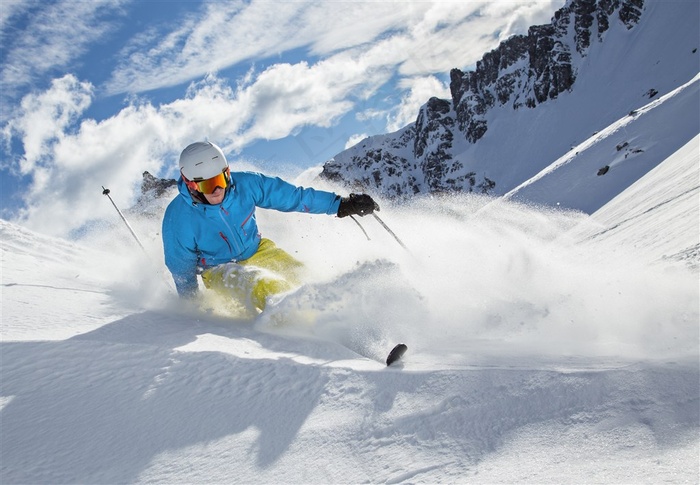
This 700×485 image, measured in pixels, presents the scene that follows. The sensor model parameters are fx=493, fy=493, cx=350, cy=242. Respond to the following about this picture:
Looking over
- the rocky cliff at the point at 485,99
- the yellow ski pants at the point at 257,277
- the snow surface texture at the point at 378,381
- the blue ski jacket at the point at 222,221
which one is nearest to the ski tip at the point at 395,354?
the snow surface texture at the point at 378,381

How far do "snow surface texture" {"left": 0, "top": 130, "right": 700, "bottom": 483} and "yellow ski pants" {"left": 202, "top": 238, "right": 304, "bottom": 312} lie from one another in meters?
0.35

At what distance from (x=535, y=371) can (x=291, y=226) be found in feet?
28.9

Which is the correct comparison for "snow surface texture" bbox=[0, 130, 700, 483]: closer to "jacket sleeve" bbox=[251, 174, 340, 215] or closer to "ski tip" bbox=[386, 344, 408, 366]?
"ski tip" bbox=[386, 344, 408, 366]

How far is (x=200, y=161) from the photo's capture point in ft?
18.1

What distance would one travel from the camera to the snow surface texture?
208cm

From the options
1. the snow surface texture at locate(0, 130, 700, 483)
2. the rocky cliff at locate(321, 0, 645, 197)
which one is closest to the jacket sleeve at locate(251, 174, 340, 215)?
the snow surface texture at locate(0, 130, 700, 483)

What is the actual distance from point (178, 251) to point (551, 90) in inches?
5077

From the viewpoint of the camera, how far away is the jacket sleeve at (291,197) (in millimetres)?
6398

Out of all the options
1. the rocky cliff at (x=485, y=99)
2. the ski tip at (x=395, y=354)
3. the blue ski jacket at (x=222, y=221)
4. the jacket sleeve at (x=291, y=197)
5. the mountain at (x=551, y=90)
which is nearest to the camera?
the ski tip at (x=395, y=354)

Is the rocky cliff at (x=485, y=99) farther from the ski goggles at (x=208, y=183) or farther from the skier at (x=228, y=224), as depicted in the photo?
the ski goggles at (x=208, y=183)

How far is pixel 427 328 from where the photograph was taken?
153 inches

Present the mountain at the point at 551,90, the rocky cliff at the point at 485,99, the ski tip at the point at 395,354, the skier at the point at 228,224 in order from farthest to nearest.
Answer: the rocky cliff at the point at 485,99
the mountain at the point at 551,90
the skier at the point at 228,224
the ski tip at the point at 395,354

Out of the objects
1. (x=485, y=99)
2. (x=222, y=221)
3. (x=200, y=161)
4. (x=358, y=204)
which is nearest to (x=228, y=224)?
(x=222, y=221)

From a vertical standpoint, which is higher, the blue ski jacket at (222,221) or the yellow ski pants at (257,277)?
the blue ski jacket at (222,221)
